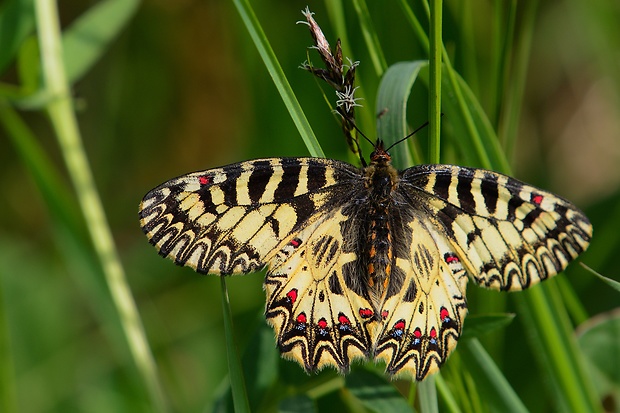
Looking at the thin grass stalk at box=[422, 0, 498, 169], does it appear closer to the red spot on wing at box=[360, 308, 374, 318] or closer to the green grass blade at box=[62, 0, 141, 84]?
the red spot on wing at box=[360, 308, 374, 318]

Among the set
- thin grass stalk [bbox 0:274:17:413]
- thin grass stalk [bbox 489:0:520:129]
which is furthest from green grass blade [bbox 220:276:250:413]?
thin grass stalk [bbox 0:274:17:413]

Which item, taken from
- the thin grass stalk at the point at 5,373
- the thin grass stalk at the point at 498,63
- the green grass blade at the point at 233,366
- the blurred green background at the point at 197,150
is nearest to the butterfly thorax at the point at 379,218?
the blurred green background at the point at 197,150

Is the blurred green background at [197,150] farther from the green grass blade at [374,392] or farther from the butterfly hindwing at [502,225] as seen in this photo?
the green grass blade at [374,392]

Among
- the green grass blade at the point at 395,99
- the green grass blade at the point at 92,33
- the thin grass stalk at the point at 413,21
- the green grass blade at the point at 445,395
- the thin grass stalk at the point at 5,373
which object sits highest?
the green grass blade at the point at 92,33

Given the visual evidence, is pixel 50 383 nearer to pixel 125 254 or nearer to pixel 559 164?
pixel 125 254

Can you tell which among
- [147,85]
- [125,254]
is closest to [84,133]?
[147,85]

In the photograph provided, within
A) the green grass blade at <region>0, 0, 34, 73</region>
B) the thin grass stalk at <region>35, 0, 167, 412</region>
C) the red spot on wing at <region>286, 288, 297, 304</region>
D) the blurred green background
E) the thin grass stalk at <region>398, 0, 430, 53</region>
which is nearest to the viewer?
the thin grass stalk at <region>398, 0, 430, 53</region>

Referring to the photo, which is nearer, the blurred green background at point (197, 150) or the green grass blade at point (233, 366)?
the green grass blade at point (233, 366)

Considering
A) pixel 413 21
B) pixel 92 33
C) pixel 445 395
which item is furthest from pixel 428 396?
pixel 92 33

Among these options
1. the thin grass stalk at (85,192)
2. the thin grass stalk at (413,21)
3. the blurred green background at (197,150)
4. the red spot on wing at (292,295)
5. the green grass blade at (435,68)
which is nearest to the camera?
the green grass blade at (435,68)
